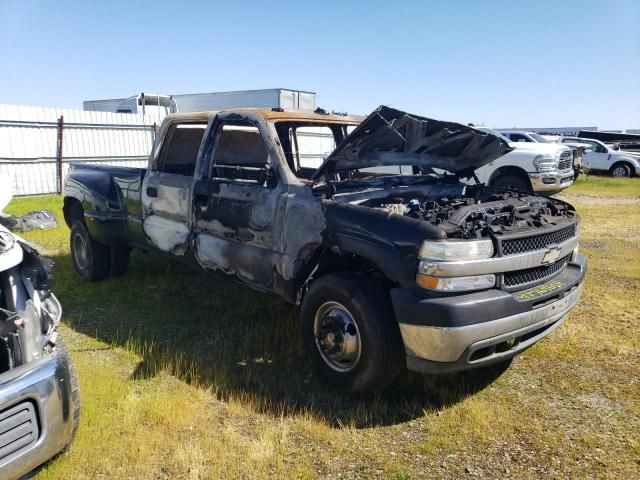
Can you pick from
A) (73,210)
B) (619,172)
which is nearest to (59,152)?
(73,210)

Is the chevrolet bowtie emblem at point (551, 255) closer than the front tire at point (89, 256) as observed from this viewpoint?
Yes

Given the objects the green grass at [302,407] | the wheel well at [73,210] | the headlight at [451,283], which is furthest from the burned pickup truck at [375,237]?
the wheel well at [73,210]

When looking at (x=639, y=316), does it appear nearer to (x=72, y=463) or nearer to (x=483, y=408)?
(x=483, y=408)

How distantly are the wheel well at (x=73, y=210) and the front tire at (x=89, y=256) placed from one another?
71 mm

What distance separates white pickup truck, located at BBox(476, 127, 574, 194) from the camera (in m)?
11.7

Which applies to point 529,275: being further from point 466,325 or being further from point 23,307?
point 23,307

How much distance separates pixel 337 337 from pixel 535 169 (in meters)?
9.75

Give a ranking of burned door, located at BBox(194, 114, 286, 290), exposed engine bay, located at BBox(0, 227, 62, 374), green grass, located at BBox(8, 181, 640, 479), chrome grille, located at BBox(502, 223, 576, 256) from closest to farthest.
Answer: exposed engine bay, located at BBox(0, 227, 62, 374) → green grass, located at BBox(8, 181, 640, 479) → chrome grille, located at BBox(502, 223, 576, 256) → burned door, located at BBox(194, 114, 286, 290)

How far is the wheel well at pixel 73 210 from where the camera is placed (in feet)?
19.9

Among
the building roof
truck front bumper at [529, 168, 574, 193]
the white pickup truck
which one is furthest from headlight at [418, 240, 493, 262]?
truck front bumper at [529, 168, 574, 193]

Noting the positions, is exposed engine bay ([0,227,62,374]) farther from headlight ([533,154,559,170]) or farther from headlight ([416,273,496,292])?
headlight ([533,154,559,170])

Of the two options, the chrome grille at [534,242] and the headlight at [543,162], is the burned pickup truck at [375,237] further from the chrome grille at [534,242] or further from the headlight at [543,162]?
the headlight at [543,162]

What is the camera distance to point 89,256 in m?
5.96

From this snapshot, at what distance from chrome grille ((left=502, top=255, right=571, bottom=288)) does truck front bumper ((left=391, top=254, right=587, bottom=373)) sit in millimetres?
66
